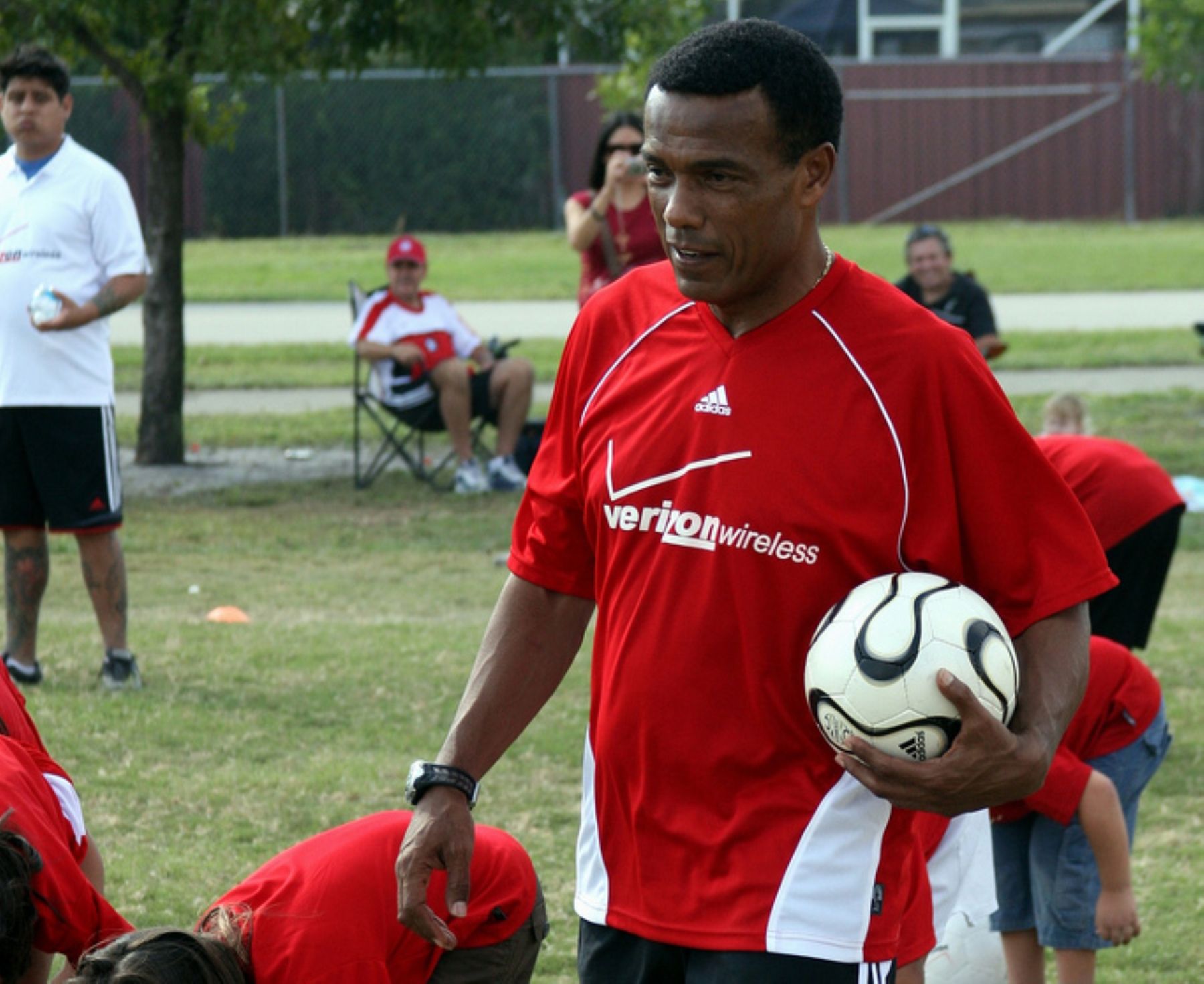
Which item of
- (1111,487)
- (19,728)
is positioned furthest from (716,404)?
(1111,487)

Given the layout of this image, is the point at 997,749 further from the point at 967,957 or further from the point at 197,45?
the point at 197,45

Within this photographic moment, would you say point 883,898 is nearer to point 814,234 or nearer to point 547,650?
point 547,650

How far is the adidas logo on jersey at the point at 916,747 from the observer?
2396 mm

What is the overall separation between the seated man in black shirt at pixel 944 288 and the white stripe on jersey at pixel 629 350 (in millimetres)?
6517

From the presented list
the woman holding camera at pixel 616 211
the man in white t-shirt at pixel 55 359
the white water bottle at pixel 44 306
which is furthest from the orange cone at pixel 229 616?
the woman holding camera at pixel 616 211

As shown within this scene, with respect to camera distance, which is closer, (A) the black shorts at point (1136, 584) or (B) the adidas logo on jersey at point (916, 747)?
(B) the adidas logo on jersey at point (916, 747)

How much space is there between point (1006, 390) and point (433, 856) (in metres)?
12.1

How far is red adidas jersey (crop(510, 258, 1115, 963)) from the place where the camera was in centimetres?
241

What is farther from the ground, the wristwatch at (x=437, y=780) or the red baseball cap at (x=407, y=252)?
the red baseball cap at (x=407, y=252)

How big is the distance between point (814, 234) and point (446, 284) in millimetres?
20245

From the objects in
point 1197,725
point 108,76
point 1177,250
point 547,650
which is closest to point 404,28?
point 108,76

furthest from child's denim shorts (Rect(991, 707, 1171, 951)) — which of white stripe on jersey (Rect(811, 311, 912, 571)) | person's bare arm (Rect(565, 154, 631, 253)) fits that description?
person's bare arm (Rect(565, 154, 631, 253))

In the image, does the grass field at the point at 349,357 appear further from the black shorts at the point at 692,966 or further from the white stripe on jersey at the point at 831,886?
the white stripe on jersey at the point at 831,886

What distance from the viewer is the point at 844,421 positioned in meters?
2.42
